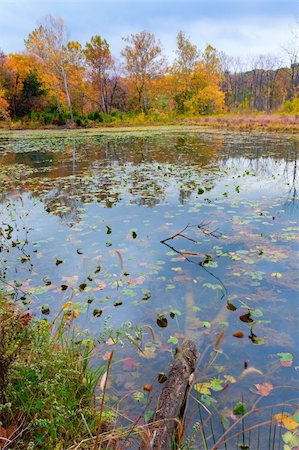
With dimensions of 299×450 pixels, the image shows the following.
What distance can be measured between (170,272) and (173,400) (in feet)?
7.40

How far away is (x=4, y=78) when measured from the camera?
132ft

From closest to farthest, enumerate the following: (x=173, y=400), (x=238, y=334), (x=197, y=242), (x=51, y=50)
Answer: (x=173, y=400)
(x=238, y=334)
(x=197, y=242)
(x=51, y=50)

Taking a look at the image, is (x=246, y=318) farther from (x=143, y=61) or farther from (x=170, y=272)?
(x=143, y=61)

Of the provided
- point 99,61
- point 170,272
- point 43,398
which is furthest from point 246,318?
point 99,61

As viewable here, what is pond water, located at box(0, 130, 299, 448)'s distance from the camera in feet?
8.41

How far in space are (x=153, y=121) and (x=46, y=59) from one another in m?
13.1

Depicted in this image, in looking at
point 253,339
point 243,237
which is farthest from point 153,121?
point 253,339

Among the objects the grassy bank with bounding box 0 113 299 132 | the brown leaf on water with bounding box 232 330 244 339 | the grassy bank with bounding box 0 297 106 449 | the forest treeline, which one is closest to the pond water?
the brown leaf on water with bounding box 232 330 244 339

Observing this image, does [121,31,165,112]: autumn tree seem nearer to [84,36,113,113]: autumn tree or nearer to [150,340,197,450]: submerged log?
[84,36,113,113]: autumn tree

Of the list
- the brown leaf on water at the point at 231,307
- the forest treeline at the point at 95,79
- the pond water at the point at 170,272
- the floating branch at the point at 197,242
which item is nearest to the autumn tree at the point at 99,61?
the forest treeline at the point at 95,79

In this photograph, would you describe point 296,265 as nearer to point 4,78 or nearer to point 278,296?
point 278,296

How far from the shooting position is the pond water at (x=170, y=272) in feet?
8.41

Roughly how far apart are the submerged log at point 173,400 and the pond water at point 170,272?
0.54 ft

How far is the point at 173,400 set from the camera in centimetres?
196
